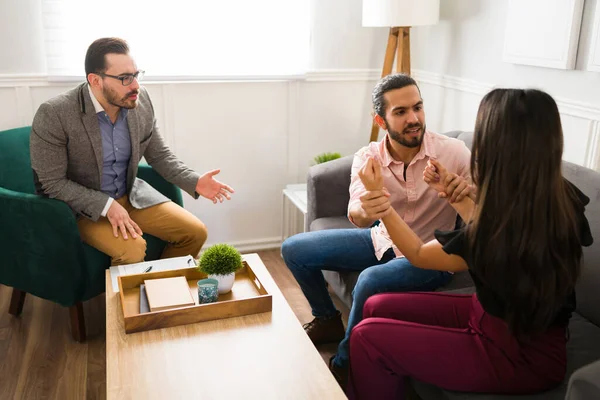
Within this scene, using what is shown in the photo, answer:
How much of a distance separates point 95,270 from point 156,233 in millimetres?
328

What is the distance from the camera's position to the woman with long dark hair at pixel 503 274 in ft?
4.40

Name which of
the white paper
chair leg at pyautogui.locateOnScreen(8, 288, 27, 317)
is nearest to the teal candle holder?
the white paper

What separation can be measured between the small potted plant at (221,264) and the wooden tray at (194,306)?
0.20 feet

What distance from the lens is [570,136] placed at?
2.40 m

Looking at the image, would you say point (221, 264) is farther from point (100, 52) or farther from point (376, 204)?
point (100, 52)

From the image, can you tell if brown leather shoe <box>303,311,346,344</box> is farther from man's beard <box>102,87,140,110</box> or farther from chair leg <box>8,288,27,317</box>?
chair leg <box>8,288,27,317</box>

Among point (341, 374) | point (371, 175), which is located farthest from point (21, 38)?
point (341, 374)

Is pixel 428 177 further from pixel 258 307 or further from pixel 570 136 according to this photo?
pixel 570 136

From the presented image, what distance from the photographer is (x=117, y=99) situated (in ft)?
8.06

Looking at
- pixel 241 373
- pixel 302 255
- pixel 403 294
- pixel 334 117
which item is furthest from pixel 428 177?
pixel 334 117

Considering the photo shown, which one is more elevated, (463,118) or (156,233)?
(463,118)

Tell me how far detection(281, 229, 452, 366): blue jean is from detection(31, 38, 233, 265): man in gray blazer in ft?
1.72

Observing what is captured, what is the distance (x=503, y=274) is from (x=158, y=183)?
1.91 m

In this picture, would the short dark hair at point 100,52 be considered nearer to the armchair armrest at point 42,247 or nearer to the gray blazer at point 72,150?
the gray blazer at point 72,150
